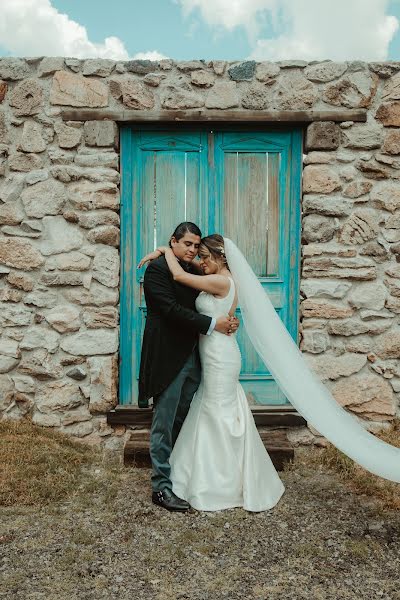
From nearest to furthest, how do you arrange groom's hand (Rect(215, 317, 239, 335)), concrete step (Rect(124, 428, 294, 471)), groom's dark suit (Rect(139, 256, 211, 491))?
groom's dark suit (Rect(139, 256, 211, 491)) → groom's hand (Rect(215, 317, 239, 335)) → concrete step (Rect(124, 428, 294, 471))

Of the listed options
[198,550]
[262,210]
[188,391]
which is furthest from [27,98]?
[198,550]

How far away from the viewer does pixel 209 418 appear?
421cm

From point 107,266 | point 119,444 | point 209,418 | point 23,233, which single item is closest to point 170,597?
point 209,418

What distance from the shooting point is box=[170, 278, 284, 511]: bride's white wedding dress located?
4.06 metres

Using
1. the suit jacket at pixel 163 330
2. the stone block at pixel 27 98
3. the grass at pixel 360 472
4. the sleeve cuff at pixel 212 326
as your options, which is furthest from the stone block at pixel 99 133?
the grass at pixel 360 472

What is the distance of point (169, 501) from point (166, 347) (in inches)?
41.8

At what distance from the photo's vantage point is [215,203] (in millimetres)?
5500

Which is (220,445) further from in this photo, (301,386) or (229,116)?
(229,116)

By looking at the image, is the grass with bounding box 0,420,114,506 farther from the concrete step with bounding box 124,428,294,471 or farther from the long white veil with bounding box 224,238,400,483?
the long white veil with bounding box 224,238,400,483

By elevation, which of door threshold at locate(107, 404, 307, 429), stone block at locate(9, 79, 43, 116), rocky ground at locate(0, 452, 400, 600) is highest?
stone block at locate(9, 79, 43, 116)

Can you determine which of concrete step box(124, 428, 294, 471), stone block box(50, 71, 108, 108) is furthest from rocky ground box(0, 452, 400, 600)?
stone block box(50, 71, 108, 108)

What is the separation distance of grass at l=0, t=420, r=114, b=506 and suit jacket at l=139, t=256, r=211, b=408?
2.96 ft

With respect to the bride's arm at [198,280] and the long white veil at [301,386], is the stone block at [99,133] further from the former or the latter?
the long white veil at [301,386]

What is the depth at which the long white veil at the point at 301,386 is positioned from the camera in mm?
3721
